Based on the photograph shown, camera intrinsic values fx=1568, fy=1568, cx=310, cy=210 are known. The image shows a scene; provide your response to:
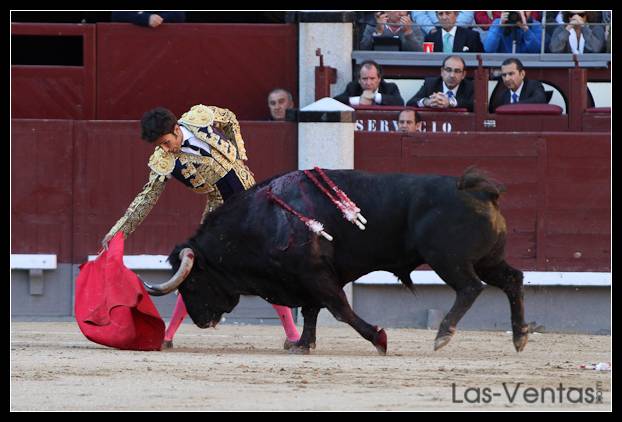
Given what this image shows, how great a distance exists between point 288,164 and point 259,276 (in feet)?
7.92

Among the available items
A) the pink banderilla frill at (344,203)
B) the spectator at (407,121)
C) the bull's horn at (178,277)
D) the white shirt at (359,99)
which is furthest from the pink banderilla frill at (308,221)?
the white shirt at (359,99)

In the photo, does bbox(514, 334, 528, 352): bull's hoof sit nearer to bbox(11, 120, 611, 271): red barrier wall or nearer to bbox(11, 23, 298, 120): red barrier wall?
bbox(11, 120, 611, 271): red barrier wall

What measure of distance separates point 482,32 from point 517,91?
806 mm

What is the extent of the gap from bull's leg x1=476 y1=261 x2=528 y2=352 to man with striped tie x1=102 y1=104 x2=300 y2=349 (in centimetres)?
112

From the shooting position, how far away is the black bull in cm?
750

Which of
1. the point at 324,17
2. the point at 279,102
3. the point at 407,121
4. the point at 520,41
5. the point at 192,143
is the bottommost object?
the point at 192,143

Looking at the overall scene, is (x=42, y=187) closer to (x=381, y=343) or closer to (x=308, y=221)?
(x=308, y=221)

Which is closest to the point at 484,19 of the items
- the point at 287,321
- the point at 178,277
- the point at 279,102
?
the point at 279,102

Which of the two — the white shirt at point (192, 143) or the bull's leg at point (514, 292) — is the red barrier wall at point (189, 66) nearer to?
the white shirt at point (192, 143)

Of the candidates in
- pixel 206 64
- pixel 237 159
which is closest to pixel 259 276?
pixel 237 159

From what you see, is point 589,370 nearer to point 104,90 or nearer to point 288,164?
point 288,164

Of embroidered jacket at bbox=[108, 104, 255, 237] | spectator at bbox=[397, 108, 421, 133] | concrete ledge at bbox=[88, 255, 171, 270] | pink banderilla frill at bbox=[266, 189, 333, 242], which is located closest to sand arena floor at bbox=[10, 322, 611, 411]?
pink banderilla frill at bbox=[266, 189, 333, 242]

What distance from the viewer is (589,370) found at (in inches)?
276

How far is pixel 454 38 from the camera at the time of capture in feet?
36.3
